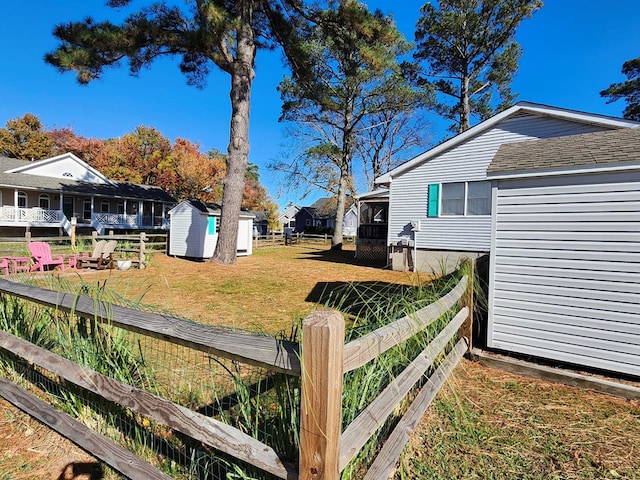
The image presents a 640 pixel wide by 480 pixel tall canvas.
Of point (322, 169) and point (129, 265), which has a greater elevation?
point (322, 169)

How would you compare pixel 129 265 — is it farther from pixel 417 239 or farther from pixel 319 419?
pixel 319 419

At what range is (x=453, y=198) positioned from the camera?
1142cm

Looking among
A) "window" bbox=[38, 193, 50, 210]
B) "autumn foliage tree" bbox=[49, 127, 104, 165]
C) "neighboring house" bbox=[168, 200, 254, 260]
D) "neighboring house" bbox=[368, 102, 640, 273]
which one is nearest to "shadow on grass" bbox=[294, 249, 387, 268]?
"neighboring house" bbox=[368, 102, 640, 273]

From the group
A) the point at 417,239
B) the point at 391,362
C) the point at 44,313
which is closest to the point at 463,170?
the point at 417,239

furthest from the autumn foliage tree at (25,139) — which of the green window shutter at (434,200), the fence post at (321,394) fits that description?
the fence post at (321,394)

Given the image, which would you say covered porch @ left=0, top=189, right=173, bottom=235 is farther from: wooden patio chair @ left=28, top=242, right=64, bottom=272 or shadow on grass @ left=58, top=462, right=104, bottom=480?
shadow on grass @ left=58, top=462, right=104, bottom=480

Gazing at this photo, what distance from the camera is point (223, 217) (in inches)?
495

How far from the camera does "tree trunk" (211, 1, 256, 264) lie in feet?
40.2

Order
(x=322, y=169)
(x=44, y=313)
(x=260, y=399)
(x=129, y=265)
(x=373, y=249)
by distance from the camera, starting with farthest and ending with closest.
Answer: (x=322, y=169)
(x=373, y=249)
(x=129, y=265)
(x=44, y=313)
(x=260, y=399)

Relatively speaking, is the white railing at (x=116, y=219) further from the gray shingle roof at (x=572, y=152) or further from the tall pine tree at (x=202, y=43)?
the gray shingle roof at (x=572, y=152)

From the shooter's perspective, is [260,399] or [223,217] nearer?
[260,399]

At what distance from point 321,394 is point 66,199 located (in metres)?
30.2

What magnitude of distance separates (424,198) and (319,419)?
11.7 m

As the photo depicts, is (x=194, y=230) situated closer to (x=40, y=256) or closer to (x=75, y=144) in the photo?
(x=40, y=256)
